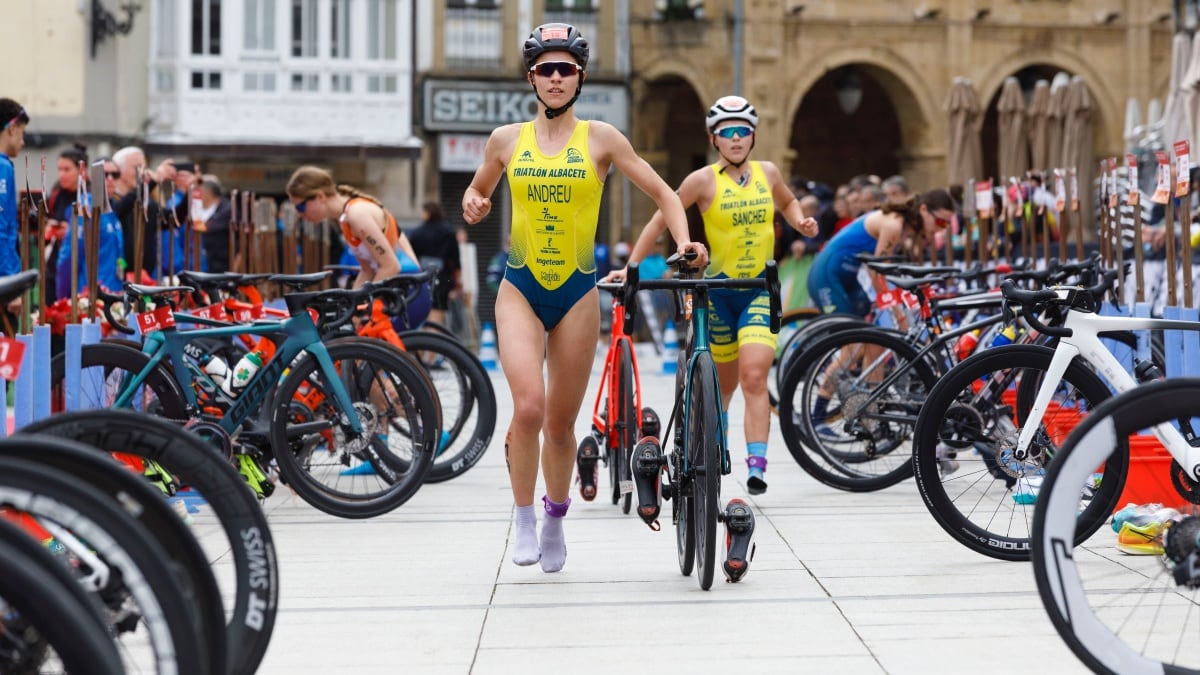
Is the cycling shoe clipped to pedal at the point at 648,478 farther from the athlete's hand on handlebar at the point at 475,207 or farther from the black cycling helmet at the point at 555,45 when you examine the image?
the black cycling helmet at the point at 555,45

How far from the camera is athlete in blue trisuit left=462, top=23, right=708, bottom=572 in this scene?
21.5ft

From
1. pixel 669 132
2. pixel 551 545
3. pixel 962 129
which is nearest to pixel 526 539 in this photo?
pixel 551 545

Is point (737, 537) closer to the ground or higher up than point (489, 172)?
closer to the ground

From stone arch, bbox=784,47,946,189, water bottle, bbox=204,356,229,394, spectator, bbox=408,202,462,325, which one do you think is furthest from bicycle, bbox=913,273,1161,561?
stone arch, bbox=784,47,946,189

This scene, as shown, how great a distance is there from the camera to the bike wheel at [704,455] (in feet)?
19.4

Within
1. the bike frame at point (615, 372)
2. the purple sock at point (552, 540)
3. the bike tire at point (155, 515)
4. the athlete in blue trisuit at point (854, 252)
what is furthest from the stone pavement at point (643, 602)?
the athlete in blue trisuit at point (854, 252)

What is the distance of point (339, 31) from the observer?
31172mm

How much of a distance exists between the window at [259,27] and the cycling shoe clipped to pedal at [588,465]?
23541mm

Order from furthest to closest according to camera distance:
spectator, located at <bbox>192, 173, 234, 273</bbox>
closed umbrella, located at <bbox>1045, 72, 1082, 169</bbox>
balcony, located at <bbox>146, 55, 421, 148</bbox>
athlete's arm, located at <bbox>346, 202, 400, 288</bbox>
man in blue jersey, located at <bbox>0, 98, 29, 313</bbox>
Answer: balcony, located at <bbox>146, 55, 421, 148</bbox>, closed umbrella, located at <bbox>1045, 72, 1082, 169</bbox>, spectator, located at <bbox>192, 173, 234, 273</bbox>, athlete's arm, located at <bbox>346, 202, 400, 288</bbox>, man in blue jersey, located at <bbox>0, 98, 29, 313</bbox>

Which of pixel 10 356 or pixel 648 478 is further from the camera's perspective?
pixel 648 478

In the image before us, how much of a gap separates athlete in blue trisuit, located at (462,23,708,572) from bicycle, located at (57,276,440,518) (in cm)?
152

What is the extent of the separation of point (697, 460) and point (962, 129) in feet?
51.2

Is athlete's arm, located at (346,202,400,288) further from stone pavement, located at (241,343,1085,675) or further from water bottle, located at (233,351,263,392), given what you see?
stone pavement, located at (241,343,1085,675)

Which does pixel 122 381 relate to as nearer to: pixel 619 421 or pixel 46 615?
pixel 619 421
